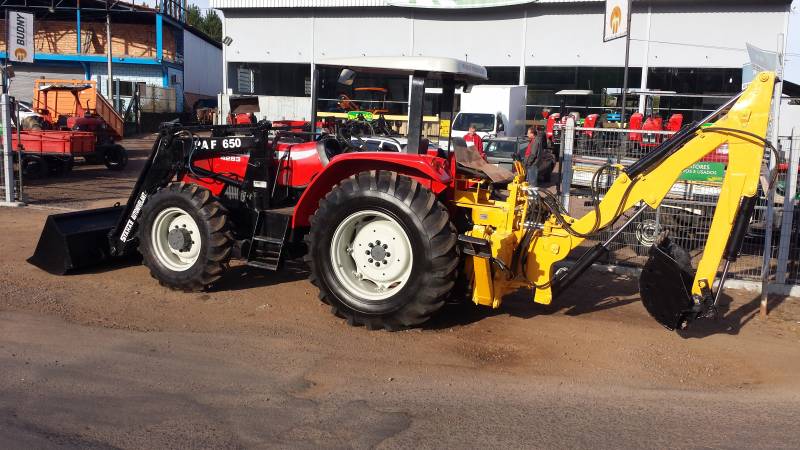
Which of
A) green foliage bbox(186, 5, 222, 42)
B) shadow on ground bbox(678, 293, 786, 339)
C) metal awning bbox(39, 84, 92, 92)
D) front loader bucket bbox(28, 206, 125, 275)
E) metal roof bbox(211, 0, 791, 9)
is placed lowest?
shadow on ground bbox(678, 293, 786, 339)

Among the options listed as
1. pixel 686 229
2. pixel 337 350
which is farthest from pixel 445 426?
pixel 686 229

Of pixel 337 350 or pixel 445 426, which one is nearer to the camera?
pixel 445 426

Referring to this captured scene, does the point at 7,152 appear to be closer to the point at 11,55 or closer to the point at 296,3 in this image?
the point at 11,55

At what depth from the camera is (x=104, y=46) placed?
125 ft

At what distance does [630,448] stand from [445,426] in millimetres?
1045

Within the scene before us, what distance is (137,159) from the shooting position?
72.7 ft

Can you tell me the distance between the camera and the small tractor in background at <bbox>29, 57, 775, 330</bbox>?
18.3ft

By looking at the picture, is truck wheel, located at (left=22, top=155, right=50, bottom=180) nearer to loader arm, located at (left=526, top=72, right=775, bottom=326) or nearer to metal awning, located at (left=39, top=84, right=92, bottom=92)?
metal awning, located at (left=39, top=84, right=92, bottom=92)

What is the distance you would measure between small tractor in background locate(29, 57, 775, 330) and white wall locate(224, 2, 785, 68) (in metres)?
23.6

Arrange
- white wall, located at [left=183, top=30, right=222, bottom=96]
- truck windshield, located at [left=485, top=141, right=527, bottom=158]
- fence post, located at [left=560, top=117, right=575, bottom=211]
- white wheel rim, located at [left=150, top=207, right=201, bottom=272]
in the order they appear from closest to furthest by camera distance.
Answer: white wheel rim, located at [left=150, top=207, right=201, bottom=272]
fence post, located at [left=560, top=117, right=575, bottom=211]
truck windshield, located at [left=485, top=141, right=527, bottom=158]
white wall, located at [left=183, top=30, right=222, bottom=96]

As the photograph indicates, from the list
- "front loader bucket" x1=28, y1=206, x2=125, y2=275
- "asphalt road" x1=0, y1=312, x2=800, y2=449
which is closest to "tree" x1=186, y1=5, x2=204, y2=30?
"front loader bucket" x1=28, y1=206, x2=125, y2=275

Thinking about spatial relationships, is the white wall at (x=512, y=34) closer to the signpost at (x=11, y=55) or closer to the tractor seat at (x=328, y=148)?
the signpost at (x=11, y=55)

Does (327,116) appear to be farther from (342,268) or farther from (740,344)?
(740,344)

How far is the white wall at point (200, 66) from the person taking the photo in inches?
1612
